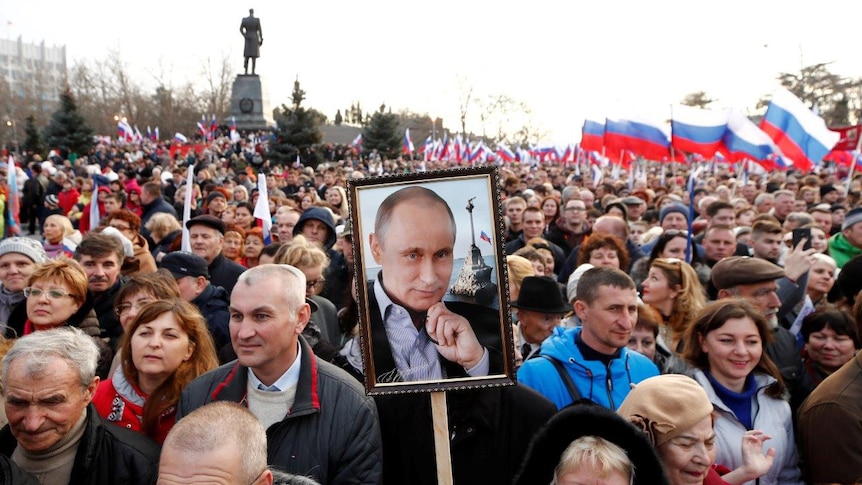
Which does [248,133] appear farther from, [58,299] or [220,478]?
[220,478]

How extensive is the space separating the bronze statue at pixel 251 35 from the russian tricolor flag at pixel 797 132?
25587 mm

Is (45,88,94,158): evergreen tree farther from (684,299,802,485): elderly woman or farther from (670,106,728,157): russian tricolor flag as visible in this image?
(684,299,802,485): elderly woman

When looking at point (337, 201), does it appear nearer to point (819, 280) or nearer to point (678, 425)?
point (819, 280)

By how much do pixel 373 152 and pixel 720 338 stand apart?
3533 centimetres

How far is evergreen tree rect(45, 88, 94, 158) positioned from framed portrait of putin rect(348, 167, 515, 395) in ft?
121

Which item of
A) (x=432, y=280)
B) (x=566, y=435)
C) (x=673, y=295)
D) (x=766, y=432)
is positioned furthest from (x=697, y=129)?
(x=432, y=280)

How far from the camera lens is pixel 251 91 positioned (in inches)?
1356

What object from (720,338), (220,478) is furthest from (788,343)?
(220,478)

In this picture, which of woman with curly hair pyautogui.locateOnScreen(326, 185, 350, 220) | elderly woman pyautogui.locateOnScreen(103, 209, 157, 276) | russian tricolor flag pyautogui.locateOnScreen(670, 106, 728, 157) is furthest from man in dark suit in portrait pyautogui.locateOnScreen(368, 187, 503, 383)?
russian tricolor flag pyautogui.locateOnScreen(670, 106, 728, 157)

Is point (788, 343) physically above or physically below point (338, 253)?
below

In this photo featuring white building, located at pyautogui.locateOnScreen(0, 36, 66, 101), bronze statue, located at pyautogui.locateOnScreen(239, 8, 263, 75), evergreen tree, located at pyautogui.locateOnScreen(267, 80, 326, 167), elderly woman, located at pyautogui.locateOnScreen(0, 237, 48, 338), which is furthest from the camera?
white building, located at pyautogui.locateOnScreen(0, 36, 66, 101)

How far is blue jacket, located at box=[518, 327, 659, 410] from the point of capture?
335 cm

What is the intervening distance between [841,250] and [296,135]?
77.9ft

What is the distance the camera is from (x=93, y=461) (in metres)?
2.66
